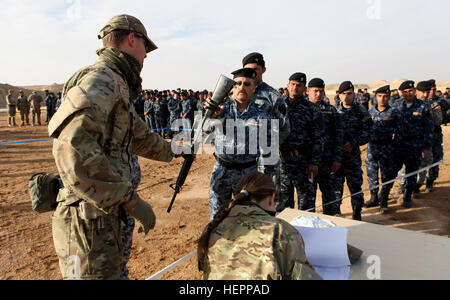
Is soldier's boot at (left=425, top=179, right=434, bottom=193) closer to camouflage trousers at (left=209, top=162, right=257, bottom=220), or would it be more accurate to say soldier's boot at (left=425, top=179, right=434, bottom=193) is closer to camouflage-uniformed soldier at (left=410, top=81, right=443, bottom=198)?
camouflage-uniformed soldier at (left=410, top=81, right=443, bottom=198)

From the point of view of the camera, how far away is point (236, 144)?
3193 mm

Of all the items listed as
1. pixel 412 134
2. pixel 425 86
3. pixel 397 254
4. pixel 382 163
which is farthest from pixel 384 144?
pixel 397 254

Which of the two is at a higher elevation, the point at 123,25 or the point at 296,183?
the point at 123,25

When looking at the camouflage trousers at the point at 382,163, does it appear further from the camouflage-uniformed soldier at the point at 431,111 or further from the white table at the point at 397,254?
the white table at the point at 397,254

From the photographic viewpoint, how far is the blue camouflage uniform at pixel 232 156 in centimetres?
319

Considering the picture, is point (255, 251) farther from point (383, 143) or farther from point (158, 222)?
point (383, 143)

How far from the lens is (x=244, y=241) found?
4.81 feet

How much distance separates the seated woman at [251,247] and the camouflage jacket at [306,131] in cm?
285

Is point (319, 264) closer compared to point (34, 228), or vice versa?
point (319, 264)

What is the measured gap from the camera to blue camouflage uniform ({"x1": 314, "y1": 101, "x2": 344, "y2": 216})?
183 inches

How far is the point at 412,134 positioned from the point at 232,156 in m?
4.14
